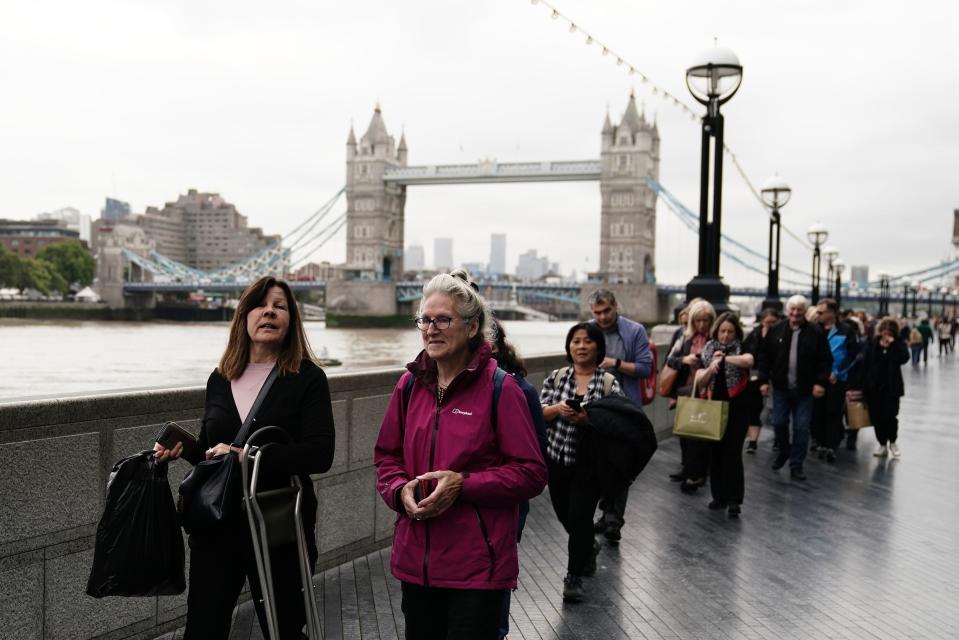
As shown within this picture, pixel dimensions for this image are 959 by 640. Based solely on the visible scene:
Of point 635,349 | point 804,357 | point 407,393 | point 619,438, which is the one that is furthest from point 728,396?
point 407,393

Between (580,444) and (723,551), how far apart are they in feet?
4.66

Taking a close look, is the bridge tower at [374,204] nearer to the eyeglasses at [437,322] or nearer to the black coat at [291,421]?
the black coat at [291,421]

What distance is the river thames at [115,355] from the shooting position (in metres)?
24.4

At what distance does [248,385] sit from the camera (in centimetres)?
272

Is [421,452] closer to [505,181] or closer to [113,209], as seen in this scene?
[505,181]

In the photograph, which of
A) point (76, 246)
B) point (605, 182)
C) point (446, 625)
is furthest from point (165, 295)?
point (446, 625)

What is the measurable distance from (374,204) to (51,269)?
33.2m

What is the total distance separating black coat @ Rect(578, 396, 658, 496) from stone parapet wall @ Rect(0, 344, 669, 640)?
1.61 m

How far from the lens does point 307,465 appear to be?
8.50 ft

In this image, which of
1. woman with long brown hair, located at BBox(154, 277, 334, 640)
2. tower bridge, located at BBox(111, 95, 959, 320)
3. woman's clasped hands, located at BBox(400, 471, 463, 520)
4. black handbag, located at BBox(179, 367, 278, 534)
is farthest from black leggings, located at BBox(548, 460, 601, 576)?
tower bridge, located at BBox(111, 95, 959, 320)

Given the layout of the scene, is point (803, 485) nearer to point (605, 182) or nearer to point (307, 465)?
point (307, 465)

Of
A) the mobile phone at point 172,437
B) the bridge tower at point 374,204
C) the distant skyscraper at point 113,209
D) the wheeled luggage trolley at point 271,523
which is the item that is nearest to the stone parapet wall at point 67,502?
the mobile phone at point 172,437

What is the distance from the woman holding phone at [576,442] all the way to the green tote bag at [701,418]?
190 centimetres

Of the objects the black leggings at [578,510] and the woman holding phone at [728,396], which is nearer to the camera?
the black leggings at [578,510]
